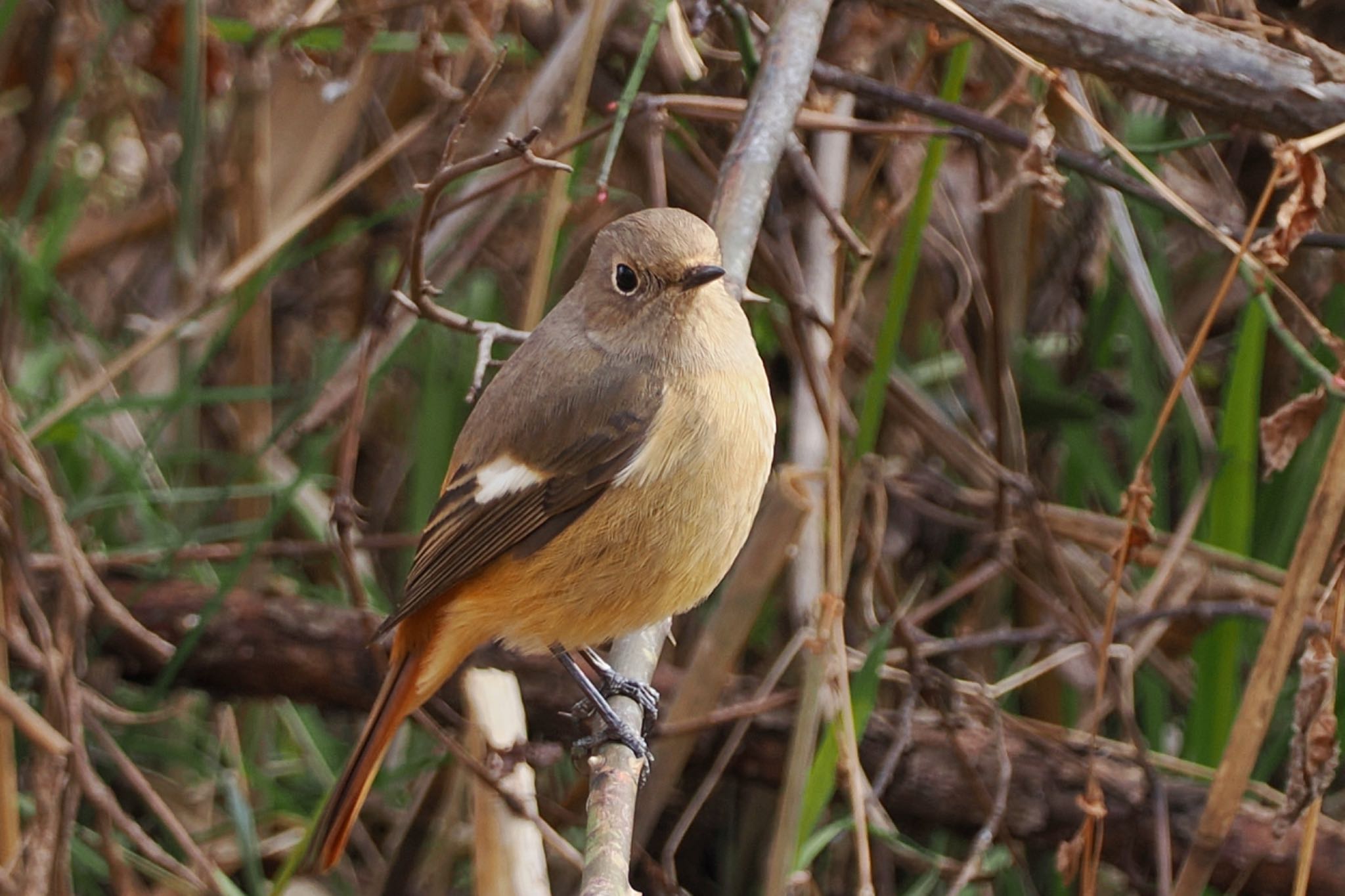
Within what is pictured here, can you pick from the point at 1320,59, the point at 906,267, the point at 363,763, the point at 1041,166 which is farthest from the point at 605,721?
the point at 1320,59

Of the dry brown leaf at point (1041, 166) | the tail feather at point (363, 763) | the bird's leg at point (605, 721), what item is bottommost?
the tail feather at point (363, 763)

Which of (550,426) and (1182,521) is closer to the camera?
(550,426)

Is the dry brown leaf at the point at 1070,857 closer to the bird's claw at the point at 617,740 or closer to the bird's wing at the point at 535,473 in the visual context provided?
the bird's claw at the point at 617,740

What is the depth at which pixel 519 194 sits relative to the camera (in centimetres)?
426

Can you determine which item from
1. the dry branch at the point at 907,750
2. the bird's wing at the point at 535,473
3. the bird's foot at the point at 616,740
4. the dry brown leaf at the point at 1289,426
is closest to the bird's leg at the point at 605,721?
the bird's foot at the point at 616,740

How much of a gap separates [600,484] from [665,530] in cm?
20

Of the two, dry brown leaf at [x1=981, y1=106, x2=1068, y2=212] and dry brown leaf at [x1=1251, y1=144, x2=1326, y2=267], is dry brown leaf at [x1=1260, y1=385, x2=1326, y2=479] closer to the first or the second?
dry brown leaf at [x1=1251, y1=144, x2=1326, y2=267]

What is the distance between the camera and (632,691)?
9.67ft

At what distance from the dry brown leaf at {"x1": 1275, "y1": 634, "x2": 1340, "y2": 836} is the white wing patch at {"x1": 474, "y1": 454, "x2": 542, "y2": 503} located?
4.78ft

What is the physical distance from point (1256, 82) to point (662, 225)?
1142 mm

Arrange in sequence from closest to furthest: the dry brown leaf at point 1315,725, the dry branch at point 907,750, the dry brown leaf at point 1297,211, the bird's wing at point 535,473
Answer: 1. the dry brown leaf at point 1315,725
2. the dry brown leaf at point 1297,211
3. the bird's wing at point 535,473
4. the dry branch at point 907,750

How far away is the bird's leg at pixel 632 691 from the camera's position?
290cm

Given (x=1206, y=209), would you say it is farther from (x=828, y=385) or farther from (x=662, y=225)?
(x=662, y=225)

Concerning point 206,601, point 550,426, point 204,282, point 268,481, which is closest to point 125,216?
point 204,282
